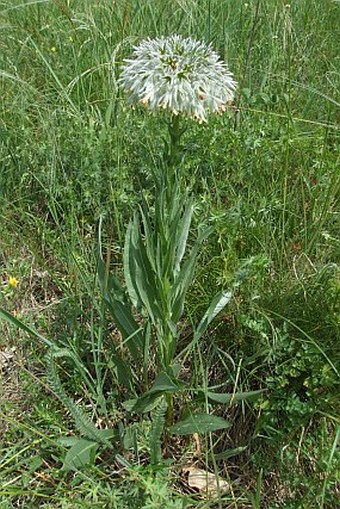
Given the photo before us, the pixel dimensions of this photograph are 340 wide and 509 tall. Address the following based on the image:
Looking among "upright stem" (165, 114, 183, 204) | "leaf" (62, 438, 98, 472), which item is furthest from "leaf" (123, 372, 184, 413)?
"upright stem" (165, 114, 183, 204)

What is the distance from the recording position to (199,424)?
142cm

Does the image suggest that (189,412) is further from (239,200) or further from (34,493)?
(239,200)

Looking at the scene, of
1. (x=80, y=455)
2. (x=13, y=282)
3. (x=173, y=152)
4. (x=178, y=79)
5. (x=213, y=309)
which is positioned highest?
(x=178, y=79)

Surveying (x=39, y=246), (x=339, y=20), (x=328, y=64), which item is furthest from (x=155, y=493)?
(x=339, y=20)

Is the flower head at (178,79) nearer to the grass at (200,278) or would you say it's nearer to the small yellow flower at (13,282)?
the grass at (200,278)

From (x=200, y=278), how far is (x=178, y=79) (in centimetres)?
69

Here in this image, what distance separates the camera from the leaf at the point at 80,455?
1330 millimetres

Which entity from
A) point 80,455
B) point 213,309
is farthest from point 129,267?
point 80,455

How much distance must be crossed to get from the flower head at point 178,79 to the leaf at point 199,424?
70cm

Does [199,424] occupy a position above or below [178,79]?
below

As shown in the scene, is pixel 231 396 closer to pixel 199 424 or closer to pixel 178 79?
pixel 199 424

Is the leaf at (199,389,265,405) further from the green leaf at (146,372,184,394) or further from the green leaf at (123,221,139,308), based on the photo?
the green leaf at (123,221,139,308)

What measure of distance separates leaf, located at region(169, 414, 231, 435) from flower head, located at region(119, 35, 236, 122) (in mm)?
695

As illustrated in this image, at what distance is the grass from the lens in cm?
142
